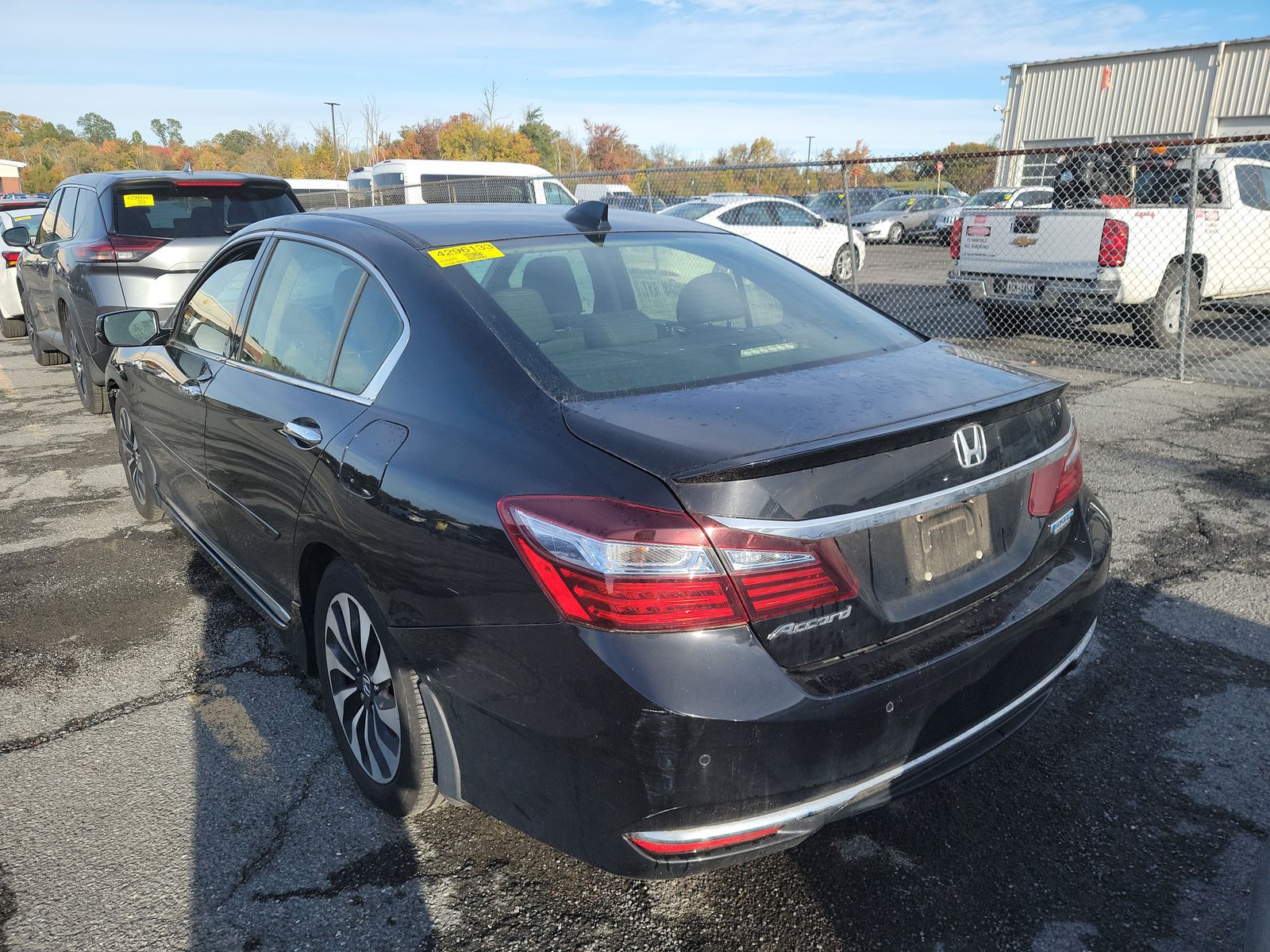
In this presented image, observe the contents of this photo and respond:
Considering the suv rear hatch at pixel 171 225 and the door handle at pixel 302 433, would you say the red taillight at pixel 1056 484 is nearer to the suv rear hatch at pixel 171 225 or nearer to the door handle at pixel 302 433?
the door handle at pixel 302 433

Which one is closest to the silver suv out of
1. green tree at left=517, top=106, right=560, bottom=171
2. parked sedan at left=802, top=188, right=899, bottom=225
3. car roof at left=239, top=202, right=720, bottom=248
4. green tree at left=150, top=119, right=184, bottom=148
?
car roof at left=239, top=202, right=720, bottom=248

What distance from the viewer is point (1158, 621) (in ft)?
12.6

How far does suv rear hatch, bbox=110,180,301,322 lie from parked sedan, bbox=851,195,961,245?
73.3 ft

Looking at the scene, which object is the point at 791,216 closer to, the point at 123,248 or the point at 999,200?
the point at 123,248

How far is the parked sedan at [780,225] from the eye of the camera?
1439 centimetres

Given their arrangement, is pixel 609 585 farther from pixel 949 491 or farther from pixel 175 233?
pixel 175 233

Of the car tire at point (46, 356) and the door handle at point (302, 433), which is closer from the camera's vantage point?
the door handle at point (302, 433)

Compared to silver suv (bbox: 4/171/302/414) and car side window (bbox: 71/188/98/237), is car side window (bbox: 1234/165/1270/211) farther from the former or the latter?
car side window (bbox: 71/188/98/237)

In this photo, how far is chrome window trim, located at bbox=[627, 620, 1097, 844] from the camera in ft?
6.23

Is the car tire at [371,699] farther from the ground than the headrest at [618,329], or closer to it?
closer to it

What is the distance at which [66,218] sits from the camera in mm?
8352

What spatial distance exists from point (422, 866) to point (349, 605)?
732 millimetres

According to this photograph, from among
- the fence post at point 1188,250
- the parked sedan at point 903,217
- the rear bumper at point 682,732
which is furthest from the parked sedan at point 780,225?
the rear bumper at point 682,732

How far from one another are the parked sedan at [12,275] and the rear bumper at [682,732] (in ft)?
39.9
